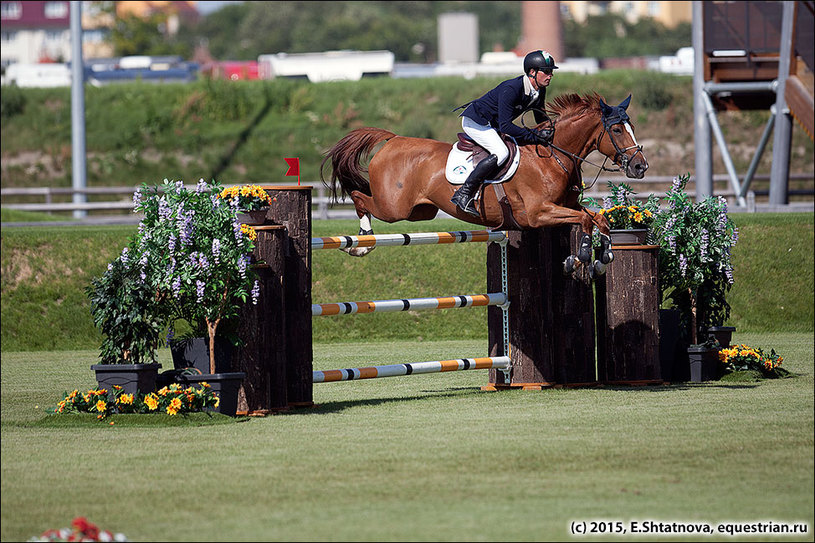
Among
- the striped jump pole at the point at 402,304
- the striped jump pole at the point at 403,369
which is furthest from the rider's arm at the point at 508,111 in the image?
the striped jump pole at the point at 403,369

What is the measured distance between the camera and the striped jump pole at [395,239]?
9.30 meters

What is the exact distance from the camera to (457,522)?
5234mm

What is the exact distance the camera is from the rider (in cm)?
949

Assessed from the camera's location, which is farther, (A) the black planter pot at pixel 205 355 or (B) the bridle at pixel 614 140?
(B) the bridle at pixel 614 140

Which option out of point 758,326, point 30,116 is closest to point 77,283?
point 758,326

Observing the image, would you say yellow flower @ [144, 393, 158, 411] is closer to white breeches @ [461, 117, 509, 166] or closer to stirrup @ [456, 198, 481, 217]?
stirrup @ [456, 198, 481, 217]

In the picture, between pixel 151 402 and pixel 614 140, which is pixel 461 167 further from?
pixel 151 402

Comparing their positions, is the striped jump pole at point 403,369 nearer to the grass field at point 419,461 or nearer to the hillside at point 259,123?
the grass field at point 419,461

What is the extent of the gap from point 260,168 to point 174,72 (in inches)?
521

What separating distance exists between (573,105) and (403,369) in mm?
2542

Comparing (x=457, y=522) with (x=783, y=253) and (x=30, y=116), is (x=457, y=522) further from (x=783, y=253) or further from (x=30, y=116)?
(x=30, y=116)

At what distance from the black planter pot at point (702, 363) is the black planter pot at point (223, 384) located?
4.08 m

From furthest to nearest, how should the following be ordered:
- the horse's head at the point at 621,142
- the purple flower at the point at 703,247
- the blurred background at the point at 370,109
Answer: the blurred background at the point at 370,109 < the purple flower at the point at 703,247 < the horse's head at the point at 621,142

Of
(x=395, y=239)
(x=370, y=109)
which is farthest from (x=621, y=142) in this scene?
(x=370, y=109)
